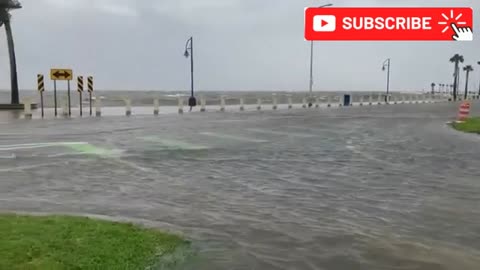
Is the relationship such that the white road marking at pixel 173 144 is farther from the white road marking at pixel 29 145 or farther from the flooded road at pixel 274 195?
the white road marking at pixel 29 145

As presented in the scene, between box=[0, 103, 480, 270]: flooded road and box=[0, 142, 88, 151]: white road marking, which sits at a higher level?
box=[0, 142, 88, 151]: white road marking

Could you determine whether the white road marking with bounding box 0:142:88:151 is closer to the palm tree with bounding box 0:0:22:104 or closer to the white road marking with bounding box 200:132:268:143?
the white road marking with bounding box 200:132:268:143

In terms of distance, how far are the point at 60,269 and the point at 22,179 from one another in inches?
216

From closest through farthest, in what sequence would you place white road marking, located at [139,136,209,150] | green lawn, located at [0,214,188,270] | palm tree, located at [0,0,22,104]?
green lawn, located at [0,214,188,270]
white road marking, located at [139,136,209,150]
palm tree, located at [0,0,22,104]

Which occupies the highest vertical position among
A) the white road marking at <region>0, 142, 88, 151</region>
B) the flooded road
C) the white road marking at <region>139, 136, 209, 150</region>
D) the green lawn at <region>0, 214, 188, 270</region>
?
the green lawn at <region>0, 214, 188, 270</region>

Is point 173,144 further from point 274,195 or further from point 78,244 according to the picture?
point 78,244

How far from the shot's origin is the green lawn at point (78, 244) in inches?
186

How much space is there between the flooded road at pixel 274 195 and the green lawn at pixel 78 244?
47 cm

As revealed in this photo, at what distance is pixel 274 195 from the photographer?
852 centimetres

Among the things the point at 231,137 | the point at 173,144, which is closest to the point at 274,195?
the point at 173,144

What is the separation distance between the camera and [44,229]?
5.71 metres

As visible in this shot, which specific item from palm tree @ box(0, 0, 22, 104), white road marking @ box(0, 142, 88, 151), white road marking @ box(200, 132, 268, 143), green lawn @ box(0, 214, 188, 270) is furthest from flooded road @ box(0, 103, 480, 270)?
palm tree @ box(0, 0, 22, 104)

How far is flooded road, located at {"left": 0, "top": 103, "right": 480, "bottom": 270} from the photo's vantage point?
560 centimetres

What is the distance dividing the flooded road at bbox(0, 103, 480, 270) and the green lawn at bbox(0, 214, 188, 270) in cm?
47
